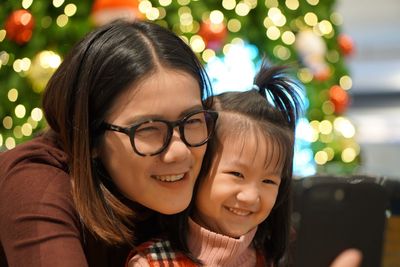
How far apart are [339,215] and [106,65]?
85cm

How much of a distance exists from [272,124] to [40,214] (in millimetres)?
518

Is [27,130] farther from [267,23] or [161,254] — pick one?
[161,254]

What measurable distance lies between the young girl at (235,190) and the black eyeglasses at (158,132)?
0.12 m

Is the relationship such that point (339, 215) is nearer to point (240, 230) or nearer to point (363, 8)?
point (240, 230)

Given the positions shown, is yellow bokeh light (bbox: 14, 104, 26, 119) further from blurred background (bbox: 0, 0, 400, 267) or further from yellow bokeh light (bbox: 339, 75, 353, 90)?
yellow bokeh light (bbox: 339, 75, 353, 90)

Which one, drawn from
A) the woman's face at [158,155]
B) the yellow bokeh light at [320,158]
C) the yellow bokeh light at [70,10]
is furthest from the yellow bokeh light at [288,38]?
the woman's face at [158,155]

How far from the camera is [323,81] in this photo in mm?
3914

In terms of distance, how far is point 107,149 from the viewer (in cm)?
136

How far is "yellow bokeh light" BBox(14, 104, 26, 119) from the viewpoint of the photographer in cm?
339

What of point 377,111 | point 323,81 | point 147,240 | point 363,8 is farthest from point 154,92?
point 377,111

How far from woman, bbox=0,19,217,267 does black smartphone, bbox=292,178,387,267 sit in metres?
0.56

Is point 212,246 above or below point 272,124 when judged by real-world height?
below

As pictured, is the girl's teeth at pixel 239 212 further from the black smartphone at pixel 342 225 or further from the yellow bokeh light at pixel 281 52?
the yellow bokeh light at pixel 281 52

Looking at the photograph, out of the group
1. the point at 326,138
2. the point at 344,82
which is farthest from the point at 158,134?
the point at 344,82
